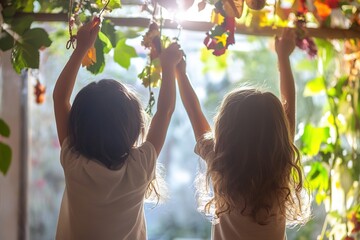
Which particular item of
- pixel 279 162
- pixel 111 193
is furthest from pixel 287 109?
pixel 111 193

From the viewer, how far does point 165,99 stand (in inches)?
41.6

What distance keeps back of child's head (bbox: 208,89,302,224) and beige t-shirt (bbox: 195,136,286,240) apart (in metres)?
0.01

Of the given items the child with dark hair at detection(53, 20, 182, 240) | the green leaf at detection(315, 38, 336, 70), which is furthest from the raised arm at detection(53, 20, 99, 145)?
the green leaf at detection(315, 38, 336, 70)

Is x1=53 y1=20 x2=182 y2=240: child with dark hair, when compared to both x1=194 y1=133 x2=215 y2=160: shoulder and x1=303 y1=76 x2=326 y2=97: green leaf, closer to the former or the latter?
x1=194 y1=133 x2=215 y2=160: shoulder

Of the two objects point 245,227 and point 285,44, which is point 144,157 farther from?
point 285,44

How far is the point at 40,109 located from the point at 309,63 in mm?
705

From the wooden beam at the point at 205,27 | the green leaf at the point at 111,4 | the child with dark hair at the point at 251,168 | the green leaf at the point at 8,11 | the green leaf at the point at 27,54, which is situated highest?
the green leaf at the point at 111,4

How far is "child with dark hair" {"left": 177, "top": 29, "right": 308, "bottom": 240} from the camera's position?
1.06 metres

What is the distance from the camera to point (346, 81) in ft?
4.33

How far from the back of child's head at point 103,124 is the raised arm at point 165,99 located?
1.5 inches

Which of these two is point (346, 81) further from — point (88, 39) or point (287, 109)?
point (88, 39)

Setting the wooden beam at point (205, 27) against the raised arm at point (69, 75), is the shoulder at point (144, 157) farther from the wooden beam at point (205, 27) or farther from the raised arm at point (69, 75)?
the wooden beam at point (205, 27)

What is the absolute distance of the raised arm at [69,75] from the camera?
1032mm

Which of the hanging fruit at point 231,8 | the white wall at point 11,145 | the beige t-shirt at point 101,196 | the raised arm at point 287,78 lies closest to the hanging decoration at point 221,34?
the hanging fruit at point 231,8
